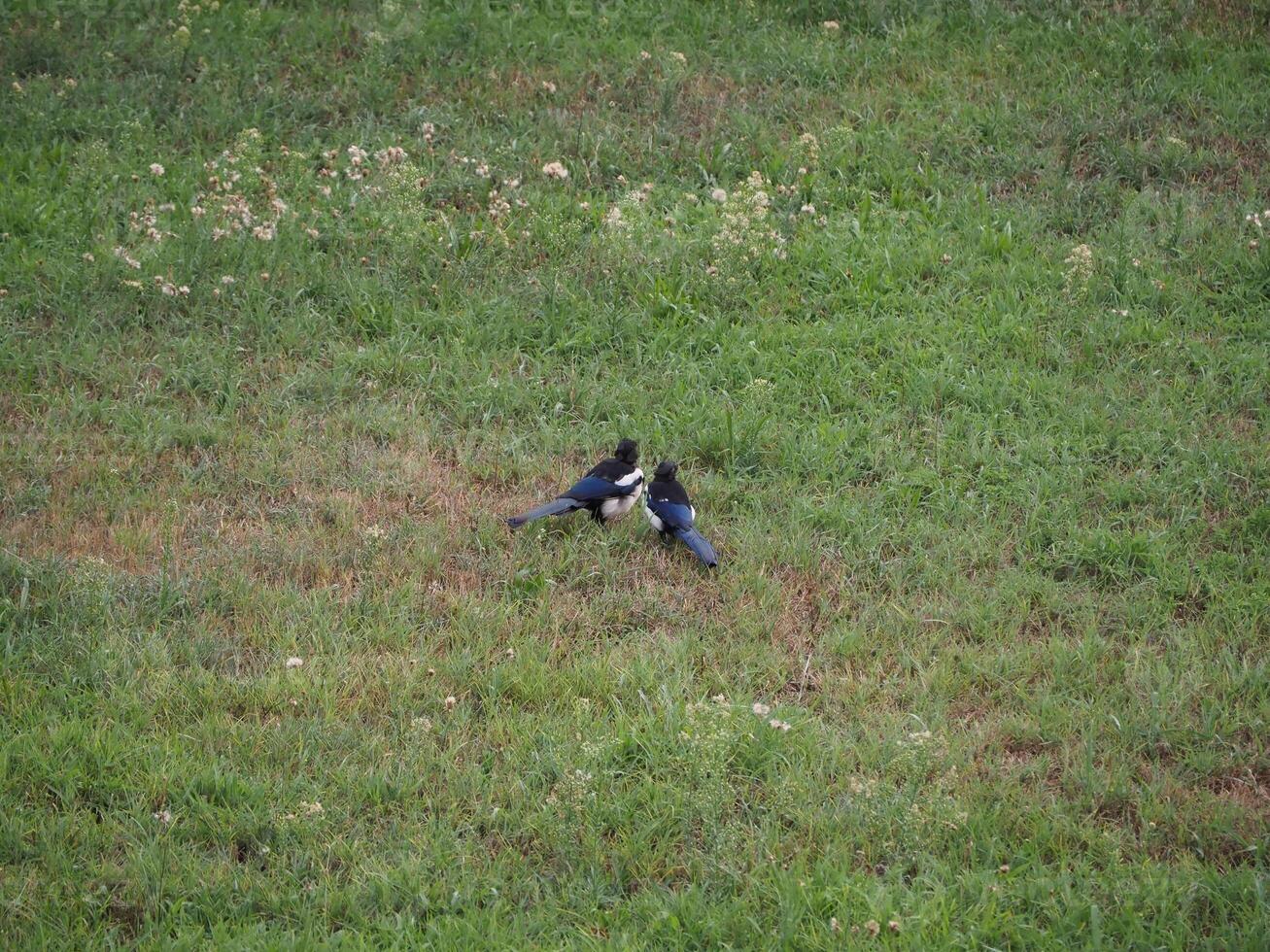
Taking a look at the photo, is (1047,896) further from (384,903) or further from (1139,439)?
(1139,439)

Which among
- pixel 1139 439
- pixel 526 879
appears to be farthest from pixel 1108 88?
pixel 526 879

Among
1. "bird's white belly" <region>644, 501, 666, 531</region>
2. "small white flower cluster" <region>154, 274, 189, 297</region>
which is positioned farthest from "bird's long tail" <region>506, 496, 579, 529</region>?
"small white flower cluster" <region>154, 274, 189, 297</region>

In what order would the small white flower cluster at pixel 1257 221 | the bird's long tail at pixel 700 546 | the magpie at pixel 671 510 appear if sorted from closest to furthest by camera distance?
1. the bird's long tail at pixel 700 546
2. the magpie at pixel 671 510
3. the small white flower cluster at pixel 1257 221

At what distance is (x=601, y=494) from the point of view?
651 centimetres

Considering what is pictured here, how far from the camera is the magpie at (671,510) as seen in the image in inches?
248

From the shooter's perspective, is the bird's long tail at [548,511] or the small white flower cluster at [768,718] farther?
the bird's long tail at [548,511]

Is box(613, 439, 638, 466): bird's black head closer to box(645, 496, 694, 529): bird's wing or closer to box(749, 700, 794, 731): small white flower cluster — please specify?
box(645, 496, 694, 529): bird's wing

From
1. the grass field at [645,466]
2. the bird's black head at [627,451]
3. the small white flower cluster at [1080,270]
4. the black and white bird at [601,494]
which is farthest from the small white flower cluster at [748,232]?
the black and white bird at [601,494]

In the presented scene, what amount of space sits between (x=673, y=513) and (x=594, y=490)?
414 mm

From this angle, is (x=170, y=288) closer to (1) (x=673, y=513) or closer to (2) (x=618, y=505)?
(2) (x=618, y=505)

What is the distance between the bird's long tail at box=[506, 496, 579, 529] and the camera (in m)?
6.45

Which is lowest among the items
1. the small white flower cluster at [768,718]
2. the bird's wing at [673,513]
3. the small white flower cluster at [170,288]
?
the small white flower cluster at [768,718]

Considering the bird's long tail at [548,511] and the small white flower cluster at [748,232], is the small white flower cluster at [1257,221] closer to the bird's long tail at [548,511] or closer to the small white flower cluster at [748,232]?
the small white flower cluster at [748,232]

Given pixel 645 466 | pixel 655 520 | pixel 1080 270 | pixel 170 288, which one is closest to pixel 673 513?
pixel 655 520
